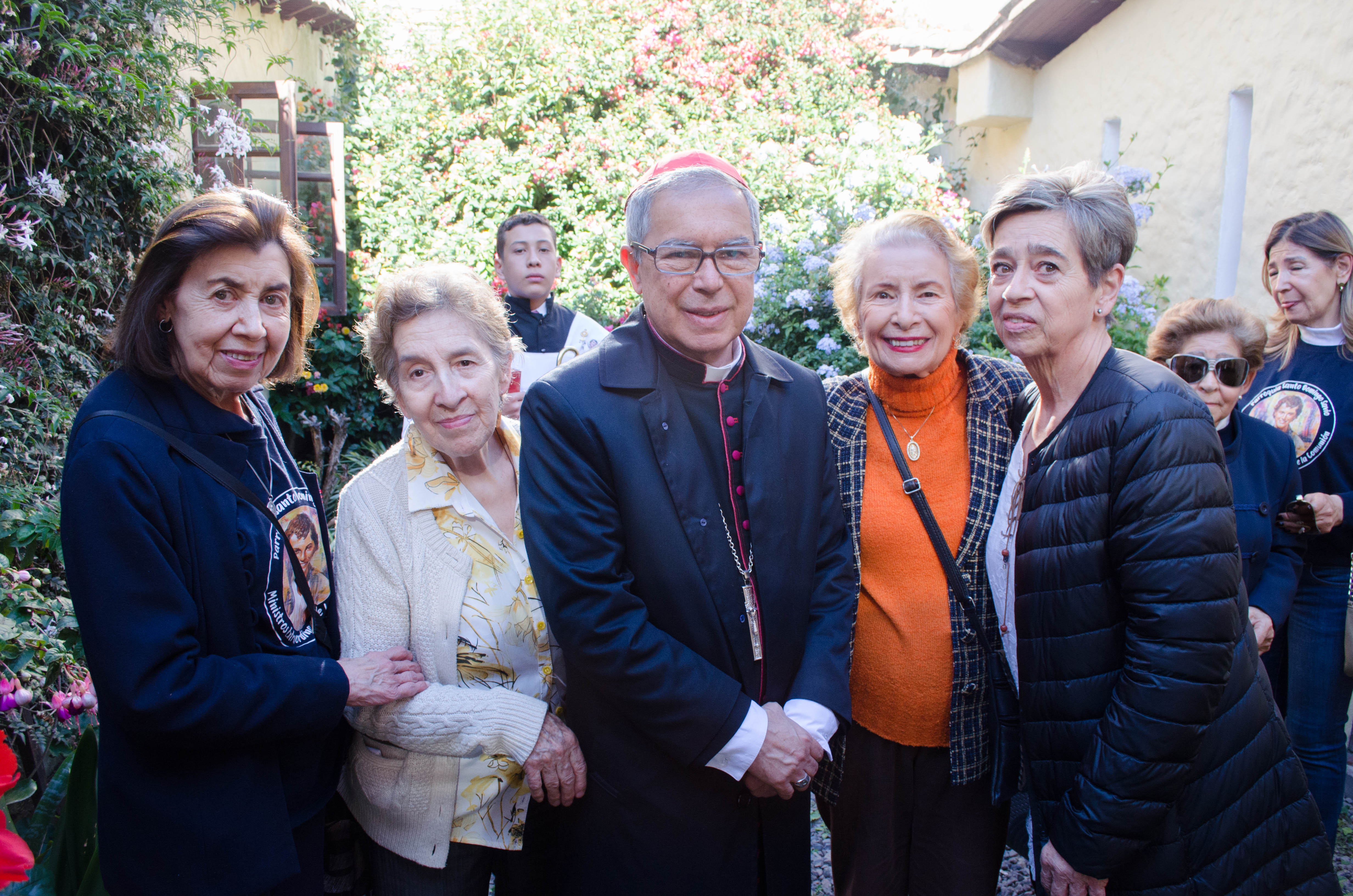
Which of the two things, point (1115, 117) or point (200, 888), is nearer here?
point (200, 888)

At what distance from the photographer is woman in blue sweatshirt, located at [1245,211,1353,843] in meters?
2.99

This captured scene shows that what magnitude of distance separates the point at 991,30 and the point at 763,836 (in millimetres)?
7723

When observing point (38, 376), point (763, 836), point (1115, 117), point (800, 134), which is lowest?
point (763, 836)

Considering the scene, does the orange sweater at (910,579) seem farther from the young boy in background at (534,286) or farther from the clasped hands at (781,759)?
the young boy in background at (534,286)

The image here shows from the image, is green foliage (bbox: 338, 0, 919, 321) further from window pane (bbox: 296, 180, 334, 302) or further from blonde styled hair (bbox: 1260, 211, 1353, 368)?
blonde styled hair (bbox: 1260, 211, 1353, 368)

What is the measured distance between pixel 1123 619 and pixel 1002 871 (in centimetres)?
205

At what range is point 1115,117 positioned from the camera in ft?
21.0

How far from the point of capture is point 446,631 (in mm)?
1941

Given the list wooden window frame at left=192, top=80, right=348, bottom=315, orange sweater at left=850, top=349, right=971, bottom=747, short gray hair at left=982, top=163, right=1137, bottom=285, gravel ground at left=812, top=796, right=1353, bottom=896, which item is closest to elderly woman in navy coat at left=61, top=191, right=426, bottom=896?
orange sweater at left=850, top=349, right=971, bottom=747

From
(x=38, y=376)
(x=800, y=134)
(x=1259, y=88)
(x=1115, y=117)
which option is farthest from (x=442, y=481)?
(x=800, y=134)

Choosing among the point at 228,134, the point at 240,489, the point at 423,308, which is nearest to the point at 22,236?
the point at 228,134

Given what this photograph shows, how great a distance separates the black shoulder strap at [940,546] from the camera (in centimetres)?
211

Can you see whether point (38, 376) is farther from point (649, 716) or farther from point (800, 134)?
point (800, 134)

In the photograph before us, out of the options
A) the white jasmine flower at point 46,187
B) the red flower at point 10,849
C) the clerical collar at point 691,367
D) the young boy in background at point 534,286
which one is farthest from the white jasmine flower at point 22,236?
the red flower at point 10,849
